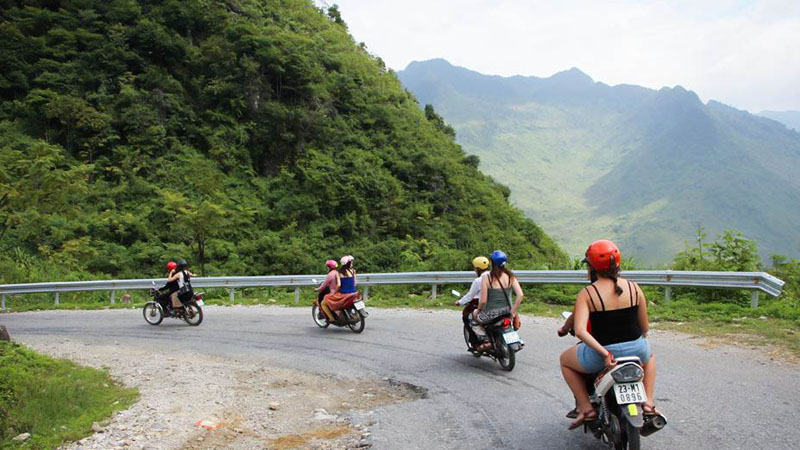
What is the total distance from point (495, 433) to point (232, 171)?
25.6m

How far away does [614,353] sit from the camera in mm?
4383

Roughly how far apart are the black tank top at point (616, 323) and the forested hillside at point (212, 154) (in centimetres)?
1738

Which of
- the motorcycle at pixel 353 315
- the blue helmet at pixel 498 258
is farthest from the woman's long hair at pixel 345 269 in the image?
the blue helmet at pixel 498 258

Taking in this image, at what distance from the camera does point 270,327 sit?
12297mm

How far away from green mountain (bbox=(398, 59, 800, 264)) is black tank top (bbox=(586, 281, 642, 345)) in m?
63.4

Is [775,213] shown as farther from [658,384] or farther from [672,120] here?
[658,384]

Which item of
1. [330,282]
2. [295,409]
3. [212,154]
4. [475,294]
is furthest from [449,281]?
[212,154]

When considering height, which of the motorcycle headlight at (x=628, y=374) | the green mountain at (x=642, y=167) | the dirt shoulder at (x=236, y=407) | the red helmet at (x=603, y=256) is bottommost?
the dirt shoulder at (x=236, y=407)

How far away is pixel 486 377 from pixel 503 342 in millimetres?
538

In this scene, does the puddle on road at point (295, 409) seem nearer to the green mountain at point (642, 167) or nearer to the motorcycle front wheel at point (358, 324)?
the motorcycle front wheel at point (358, 324)

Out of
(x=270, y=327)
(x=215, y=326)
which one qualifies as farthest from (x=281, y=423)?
(x=215, y=326)

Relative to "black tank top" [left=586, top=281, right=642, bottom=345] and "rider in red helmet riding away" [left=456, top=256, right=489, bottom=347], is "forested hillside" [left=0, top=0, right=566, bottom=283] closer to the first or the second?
"rider in red helmet riding away" [left=456, top=256, right=489, bottom=347]

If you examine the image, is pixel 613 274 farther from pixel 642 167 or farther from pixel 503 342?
pixel 642 167

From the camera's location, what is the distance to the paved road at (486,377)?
521 centimetres
